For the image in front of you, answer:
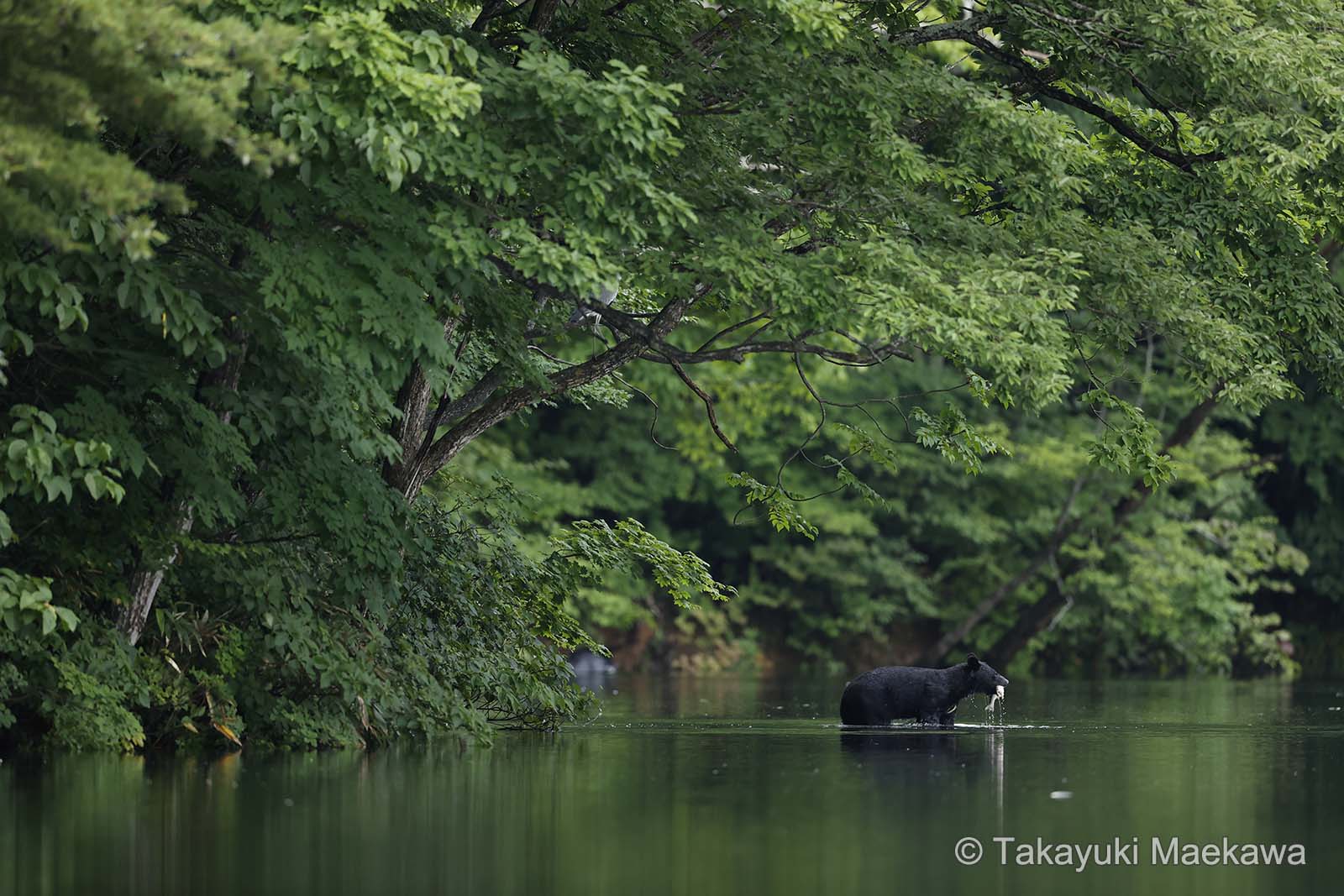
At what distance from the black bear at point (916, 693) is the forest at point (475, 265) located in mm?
1974

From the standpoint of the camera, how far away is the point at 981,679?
59.2 ft

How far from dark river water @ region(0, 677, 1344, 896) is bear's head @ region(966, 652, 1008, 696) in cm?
53

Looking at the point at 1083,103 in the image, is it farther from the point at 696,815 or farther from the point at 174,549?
the point at 696,815

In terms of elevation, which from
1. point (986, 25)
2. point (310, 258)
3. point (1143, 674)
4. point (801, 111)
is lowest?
point (1143, 674)

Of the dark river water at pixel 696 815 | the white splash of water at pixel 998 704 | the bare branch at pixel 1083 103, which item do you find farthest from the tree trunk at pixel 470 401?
the white splash of water at pixel 998 704

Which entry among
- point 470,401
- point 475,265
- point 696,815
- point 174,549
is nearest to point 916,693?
point 470,401

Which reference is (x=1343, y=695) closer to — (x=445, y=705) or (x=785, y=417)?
(x=445, y=705)

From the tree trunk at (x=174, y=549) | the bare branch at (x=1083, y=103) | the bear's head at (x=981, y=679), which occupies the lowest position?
the bear's head at (x=981, y=679)

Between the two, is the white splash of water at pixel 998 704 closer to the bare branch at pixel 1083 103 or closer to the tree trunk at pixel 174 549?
the bare branch at pixel 1083 103

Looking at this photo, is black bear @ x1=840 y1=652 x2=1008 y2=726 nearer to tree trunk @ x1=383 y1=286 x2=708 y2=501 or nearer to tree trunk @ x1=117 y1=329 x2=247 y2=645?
tree trunk @ x1=383 y1=286 x2=708 y2=501

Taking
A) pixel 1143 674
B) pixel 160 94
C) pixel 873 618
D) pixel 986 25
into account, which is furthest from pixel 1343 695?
pixel 160 94

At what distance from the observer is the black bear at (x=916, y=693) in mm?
18016

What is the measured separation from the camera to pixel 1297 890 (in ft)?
27.1

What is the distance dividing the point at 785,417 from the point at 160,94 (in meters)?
32.9
